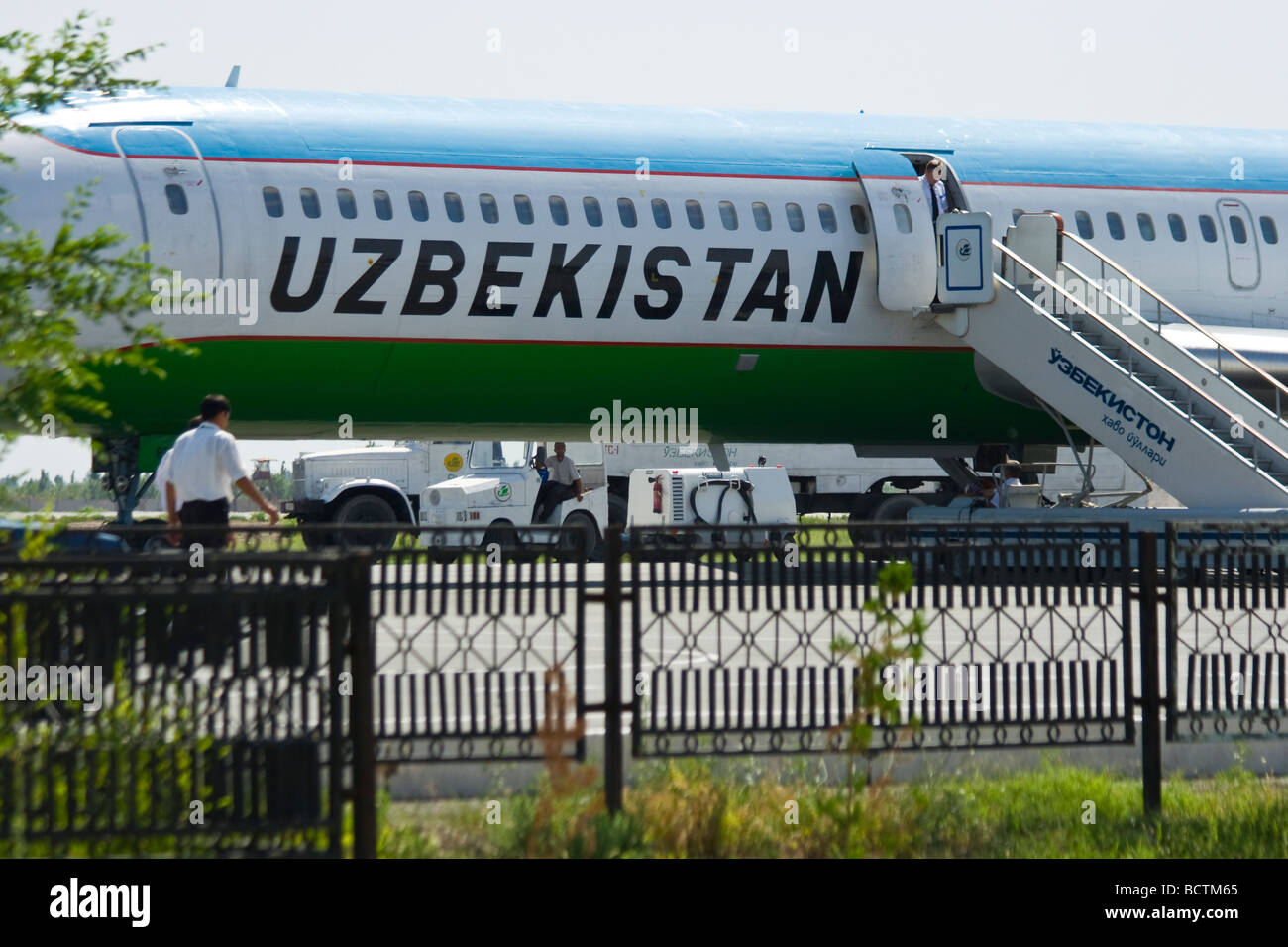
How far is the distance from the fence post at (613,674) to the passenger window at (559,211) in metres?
10.5

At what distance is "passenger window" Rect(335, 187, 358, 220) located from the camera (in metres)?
16.4

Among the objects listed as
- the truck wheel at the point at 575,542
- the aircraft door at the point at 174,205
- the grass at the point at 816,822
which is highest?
the aircraft door at the point at 174,205

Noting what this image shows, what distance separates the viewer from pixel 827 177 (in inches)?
746

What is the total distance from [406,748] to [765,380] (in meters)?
12.0

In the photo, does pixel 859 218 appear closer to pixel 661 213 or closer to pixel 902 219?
pixel 902 219

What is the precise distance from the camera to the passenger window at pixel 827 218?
1861 cm

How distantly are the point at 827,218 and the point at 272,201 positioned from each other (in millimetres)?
6146

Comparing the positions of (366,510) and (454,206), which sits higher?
(454,206)

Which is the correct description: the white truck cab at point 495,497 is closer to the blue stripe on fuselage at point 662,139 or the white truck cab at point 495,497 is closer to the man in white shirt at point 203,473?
the blue stripe on fuselage at point 662,139

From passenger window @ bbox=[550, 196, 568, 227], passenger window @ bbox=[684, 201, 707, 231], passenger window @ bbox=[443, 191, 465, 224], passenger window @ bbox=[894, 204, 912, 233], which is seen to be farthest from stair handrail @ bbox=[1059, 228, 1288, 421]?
passenger window @ bbox=[443, 191, 465, 224]

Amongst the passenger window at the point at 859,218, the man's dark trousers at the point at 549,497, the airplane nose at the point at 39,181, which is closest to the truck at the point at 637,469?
the man's dark trousers at the point at 549,497

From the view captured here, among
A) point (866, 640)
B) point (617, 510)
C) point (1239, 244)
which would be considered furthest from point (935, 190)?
point (866, 640)

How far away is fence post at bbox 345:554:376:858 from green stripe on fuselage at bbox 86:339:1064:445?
10.9 m

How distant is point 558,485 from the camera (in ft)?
80.8
